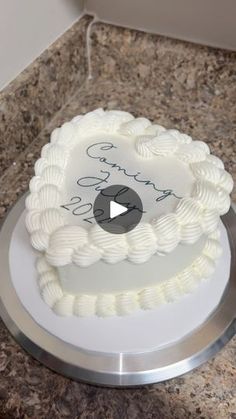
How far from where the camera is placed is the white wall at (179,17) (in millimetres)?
753

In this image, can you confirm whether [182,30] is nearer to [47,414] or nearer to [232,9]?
[232,9]

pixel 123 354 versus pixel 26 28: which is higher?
pixel 26 28

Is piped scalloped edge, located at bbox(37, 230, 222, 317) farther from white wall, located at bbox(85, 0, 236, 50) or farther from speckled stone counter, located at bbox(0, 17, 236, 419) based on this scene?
white wall, located at bbox(85, 0, 236, 50)

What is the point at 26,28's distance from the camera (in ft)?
2.39

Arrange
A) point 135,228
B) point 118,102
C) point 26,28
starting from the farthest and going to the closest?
point 118,102
point 26,28
point 135,228

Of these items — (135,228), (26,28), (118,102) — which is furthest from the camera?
(118,102)

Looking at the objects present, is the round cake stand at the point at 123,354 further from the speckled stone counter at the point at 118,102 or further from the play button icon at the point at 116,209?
the play button icon at the point at 116,209

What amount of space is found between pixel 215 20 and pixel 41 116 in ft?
1.10

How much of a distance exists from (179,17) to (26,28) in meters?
0.26

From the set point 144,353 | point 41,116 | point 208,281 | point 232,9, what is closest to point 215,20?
point 232,9

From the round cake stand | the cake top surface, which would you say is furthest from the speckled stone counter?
the cake top surface

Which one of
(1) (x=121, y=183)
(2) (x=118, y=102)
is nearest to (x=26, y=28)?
(2) (x=118, y=102)
